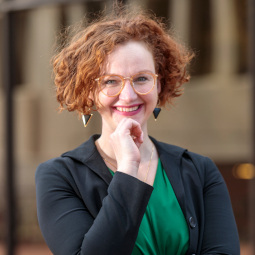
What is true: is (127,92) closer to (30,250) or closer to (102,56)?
(102,56)

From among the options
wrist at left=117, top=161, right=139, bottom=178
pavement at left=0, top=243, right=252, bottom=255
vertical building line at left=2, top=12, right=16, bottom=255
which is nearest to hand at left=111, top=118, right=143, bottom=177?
wrist at left=117, top=161, right=139, bottom=178

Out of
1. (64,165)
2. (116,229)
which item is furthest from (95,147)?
(116,229)

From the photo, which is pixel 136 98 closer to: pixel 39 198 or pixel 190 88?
pixel 39 198

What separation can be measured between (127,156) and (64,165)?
0.77 feet

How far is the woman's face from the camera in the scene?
1.58 metres

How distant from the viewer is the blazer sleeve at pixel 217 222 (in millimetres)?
1643

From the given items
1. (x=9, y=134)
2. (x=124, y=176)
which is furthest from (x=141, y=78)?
(x=9, y=134)

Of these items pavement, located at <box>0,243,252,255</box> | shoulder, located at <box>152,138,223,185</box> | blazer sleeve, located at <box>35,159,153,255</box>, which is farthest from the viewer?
pavement, located at <box>0,243,252,255</box>

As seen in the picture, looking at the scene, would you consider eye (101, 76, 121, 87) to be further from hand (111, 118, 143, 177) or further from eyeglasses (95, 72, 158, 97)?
hand (111, 118, 143, 177)

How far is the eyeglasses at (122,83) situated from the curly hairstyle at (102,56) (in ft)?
0.11

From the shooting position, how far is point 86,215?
5.08ft

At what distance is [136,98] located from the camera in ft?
5.27

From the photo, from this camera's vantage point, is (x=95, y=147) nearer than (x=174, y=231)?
No

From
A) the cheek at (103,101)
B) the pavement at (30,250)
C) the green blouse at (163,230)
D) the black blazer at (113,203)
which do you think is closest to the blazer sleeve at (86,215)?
the black blazer at (113,203)
